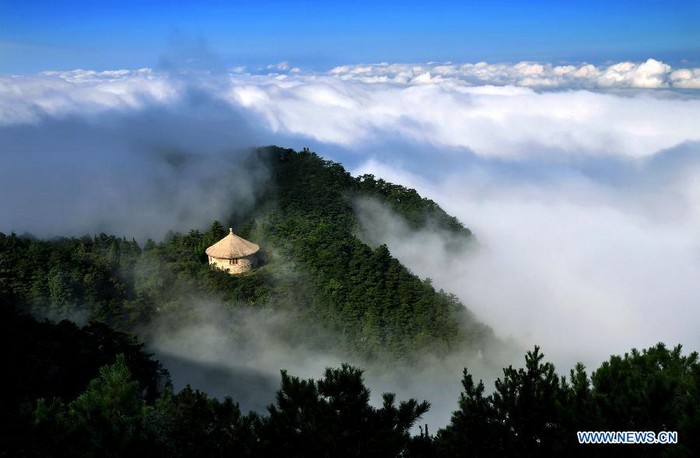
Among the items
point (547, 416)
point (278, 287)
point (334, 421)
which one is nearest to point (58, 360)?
point (334, 421)

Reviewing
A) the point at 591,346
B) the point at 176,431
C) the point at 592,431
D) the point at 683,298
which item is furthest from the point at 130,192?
the point at 683,298

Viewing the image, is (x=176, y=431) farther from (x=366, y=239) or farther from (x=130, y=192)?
(x=130, y=192)

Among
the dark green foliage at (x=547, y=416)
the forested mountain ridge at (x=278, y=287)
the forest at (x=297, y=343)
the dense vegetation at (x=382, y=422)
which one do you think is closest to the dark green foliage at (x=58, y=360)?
the forest at (x=297, y=343)

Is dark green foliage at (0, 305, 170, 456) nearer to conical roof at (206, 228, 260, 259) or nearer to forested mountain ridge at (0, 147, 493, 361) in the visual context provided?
forested mountain ridge at (0, 147, 493, 361)

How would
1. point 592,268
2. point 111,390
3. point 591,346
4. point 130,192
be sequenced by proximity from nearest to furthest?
point 111,390 → point 591,346 → point 130,192 → point 592,268

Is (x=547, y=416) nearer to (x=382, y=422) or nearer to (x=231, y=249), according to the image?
(x=382, y=422)

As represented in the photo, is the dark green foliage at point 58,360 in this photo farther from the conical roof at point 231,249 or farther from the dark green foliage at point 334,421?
the conical roof at point 231,249
